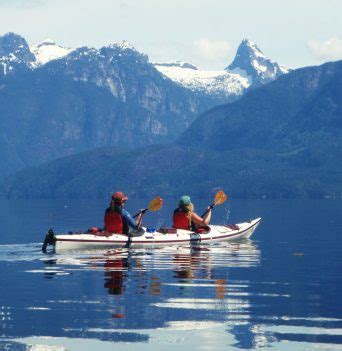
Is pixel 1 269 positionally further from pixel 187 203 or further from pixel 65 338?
pixel 65 338

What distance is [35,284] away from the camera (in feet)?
145

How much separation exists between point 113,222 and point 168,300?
25299 mm

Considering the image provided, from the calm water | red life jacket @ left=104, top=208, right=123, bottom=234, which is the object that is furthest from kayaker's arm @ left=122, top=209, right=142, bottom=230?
the calm water

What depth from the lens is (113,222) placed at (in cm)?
6306

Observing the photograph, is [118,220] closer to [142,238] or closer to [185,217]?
[142,238]

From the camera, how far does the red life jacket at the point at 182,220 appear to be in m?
67.9

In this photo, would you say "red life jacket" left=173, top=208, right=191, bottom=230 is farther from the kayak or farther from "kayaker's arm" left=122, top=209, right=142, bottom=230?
"kayaker's arm" left=122, top=209, right=142, bottom=230

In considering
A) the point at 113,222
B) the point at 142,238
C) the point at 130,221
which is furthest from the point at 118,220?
the point at 142,238

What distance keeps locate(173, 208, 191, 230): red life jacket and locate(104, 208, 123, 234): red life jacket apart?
18.8ft

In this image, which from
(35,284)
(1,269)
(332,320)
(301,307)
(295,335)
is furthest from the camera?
(1,269)

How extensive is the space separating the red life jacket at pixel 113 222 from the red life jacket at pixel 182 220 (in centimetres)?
574

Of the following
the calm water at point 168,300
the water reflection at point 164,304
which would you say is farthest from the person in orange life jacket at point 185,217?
the water reflection at point 164,304

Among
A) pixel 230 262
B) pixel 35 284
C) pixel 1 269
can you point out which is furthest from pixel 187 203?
pixel 35 284

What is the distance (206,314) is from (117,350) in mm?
6720
